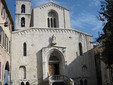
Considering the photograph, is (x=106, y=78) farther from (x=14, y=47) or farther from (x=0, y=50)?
A: (x=0, y=50)

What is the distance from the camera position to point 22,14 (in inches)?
1469

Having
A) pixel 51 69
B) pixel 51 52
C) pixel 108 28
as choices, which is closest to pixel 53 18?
pixel 51 52

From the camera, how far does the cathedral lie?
25203 mm

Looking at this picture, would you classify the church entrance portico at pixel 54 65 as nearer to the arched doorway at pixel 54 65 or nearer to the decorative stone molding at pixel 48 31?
the arched doorway at pixel 54 65

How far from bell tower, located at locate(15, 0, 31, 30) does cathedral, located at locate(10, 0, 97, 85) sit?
836 cm

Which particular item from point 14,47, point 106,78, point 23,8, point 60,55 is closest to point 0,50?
point 14,47

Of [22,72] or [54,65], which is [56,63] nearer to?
[54,65]

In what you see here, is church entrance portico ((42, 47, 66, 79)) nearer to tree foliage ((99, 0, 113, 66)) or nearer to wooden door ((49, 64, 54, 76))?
wooden door ((49, 64, 54, 76))

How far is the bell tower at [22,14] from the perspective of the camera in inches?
1427

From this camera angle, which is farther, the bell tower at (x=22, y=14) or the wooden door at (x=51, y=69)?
the bell tower at (x=22, y=14)

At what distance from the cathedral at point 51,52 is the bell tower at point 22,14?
8364mm

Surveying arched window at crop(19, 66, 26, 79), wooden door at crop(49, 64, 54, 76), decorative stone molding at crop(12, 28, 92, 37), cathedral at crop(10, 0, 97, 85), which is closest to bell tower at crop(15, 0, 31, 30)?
cathedral at crop(10, 0, 97, 85)

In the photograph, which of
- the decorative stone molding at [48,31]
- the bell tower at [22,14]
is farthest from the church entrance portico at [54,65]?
the bell tower at [22,14]

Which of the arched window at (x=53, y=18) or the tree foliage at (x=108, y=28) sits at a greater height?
the arched window at (x=53, y=18)
